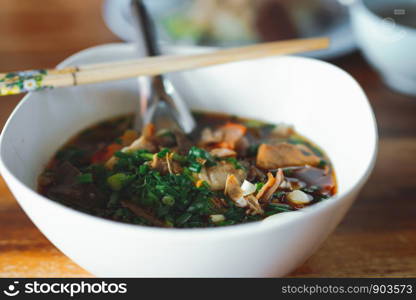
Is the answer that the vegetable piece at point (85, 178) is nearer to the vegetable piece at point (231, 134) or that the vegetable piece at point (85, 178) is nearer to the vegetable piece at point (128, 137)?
the vegetable piece at point (128, 137)

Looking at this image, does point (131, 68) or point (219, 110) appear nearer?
point (131, 68)

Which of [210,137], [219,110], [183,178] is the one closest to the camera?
[183,178]

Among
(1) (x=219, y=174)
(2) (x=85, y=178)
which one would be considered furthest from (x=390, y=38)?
(2) (x=85, y=178)

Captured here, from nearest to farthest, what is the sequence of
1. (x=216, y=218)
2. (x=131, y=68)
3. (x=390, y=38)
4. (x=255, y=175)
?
1. (x=216, y=218)
2. (x=255, y=175)
3. (x=131, y=68)
4. (x=390, y=38)

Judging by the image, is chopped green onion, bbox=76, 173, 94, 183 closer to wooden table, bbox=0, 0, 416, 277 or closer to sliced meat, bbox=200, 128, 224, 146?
wooden table, bbox=0, 0, 416, 277

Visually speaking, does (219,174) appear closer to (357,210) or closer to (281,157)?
(281,157)

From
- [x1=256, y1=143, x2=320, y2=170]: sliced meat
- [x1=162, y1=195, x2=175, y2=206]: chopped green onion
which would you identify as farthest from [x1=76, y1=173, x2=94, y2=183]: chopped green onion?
[x1=256, y1=143, x2=320, y2=170]: sliced meat

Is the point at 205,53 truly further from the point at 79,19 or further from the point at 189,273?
the point at 79,19
